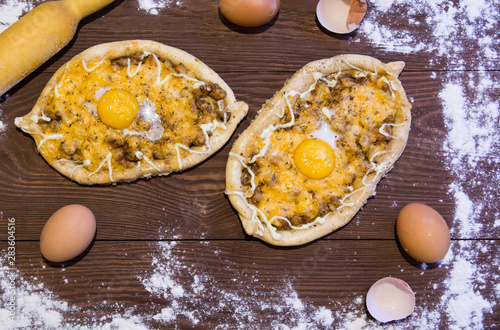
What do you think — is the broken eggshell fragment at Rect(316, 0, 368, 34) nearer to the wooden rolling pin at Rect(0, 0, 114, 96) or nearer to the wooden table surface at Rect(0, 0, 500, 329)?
the wooden table surface at Rect(0, 0, 500, 329)

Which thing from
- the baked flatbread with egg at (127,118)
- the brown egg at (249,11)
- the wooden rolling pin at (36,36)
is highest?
the wooden rolling pin at (36,36)

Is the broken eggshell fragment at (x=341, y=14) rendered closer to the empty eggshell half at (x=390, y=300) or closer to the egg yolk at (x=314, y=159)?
the egg yolk at (x=314, y=159)

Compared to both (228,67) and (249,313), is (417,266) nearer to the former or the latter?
(249,313)

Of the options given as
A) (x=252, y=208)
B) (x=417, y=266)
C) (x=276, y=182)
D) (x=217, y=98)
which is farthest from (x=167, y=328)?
(x=417, y=266)

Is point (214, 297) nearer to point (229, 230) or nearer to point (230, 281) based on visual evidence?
point (230, 281)

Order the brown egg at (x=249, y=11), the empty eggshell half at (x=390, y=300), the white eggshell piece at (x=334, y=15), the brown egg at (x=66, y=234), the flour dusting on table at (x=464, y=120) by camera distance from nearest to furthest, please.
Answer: the brown egg at (x=66, y=234) < the brown egg at (x=249, y=11) < the empty eggshell half at (x=390, y=300) < the white eggshell piece at (x=334, y=15) < the flour dusting on table at (x=464, y=120)

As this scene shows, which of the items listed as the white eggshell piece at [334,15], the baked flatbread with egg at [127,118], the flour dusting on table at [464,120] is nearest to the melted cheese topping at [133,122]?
the baked flatbread with egg at [127,118]
